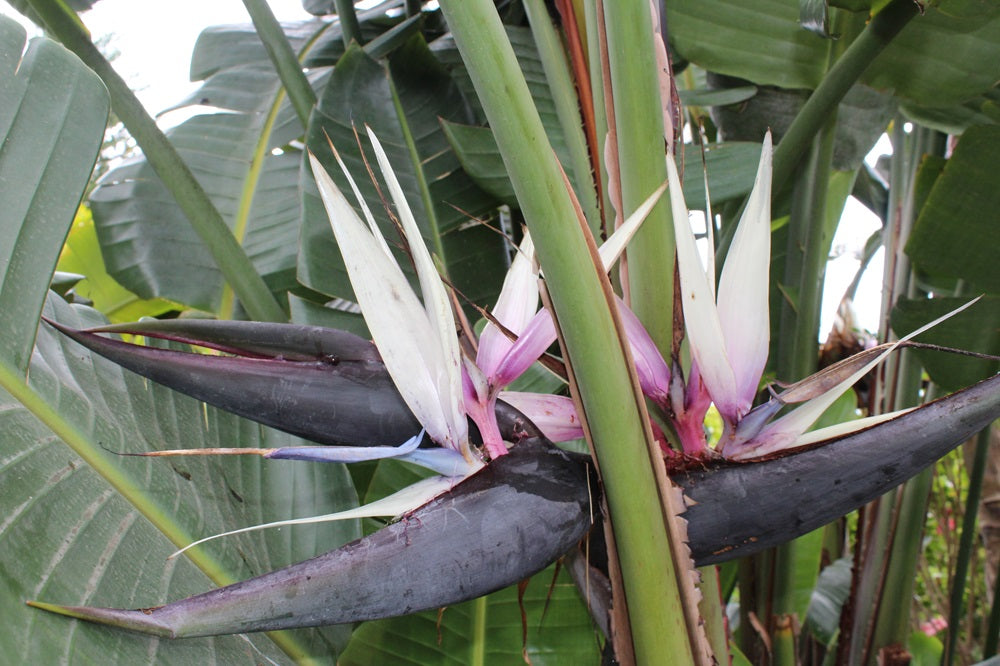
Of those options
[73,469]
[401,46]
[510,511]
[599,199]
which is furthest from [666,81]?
[401,46]

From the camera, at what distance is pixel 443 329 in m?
0.26

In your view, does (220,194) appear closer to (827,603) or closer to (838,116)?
(838,116)

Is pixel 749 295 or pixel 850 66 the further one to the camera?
pixel 850 66

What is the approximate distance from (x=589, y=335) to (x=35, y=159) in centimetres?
23

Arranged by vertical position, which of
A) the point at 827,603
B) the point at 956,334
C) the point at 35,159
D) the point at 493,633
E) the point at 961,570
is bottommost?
the point at 827,603

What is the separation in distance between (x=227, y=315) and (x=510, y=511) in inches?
21.7

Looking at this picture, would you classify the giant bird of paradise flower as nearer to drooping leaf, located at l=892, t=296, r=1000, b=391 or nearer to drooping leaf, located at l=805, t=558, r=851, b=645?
drooping leaf, located at l=892, t=296, r=1000, b=391

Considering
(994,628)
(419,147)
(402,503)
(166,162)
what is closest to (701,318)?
(402,503)

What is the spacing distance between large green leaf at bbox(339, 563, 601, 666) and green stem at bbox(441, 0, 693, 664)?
0.23m

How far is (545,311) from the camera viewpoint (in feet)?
0.94

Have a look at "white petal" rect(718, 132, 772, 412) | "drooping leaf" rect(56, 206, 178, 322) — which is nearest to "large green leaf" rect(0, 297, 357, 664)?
"white petal" rect(718, 132, 772, 412)

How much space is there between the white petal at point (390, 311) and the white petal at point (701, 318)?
0.32ft

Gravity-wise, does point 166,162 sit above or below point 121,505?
above

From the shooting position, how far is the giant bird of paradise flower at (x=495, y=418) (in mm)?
239
